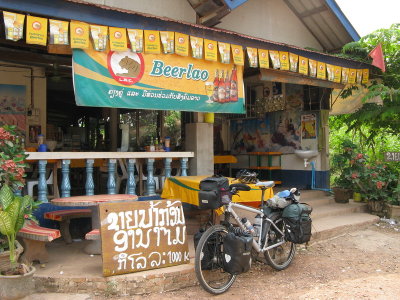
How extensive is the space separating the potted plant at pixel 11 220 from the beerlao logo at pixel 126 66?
163 cm

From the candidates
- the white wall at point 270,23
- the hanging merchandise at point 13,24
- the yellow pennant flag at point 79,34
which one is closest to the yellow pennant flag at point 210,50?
the white wall at point 270,23

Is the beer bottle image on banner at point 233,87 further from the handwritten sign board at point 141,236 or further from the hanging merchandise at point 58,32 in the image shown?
the hanging merchandise at point 58,32

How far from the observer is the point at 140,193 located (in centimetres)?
636

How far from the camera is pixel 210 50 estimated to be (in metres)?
6.00

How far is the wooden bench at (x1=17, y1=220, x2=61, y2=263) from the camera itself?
4.41 meters

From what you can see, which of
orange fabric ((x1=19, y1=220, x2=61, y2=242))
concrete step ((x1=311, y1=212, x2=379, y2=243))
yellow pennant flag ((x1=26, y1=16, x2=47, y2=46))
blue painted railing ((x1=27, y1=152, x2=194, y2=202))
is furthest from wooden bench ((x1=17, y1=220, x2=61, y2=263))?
concrete step ((x1=311, y1=212, x2=379, y2=243))

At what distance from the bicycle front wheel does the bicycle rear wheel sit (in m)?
0.83

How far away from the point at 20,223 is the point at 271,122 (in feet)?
24.3

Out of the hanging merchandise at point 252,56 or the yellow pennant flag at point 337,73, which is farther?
the yellow pennant flag at point 337,73

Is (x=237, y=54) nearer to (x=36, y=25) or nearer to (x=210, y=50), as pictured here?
(x=210, y=50)

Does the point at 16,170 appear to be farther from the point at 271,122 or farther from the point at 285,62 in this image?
the point at 271,122

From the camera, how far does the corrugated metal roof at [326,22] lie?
27.9 feet

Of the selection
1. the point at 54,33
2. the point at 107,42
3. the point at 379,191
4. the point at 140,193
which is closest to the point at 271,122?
the point at 379,191

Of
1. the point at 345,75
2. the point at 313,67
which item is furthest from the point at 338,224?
the point at 345,75
